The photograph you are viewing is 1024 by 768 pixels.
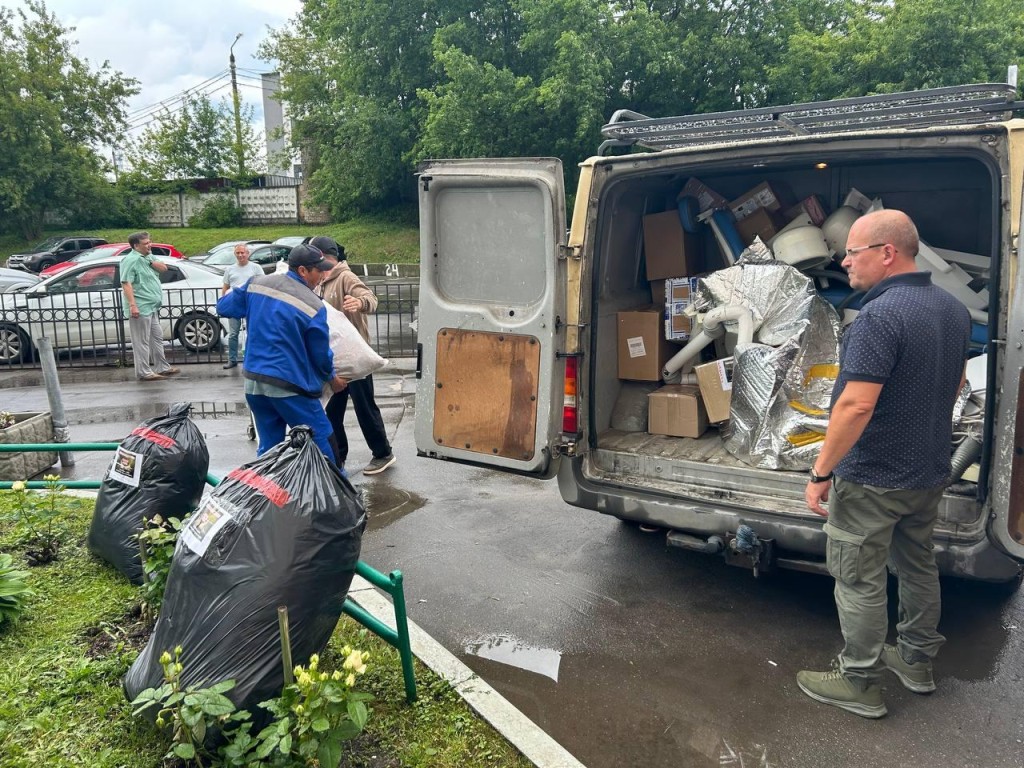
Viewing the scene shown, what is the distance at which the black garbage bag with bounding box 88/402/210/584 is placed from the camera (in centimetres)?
372

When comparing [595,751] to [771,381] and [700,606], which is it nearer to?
[700,606]

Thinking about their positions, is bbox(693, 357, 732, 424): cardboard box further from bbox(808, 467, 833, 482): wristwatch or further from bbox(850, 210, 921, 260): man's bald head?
bbox(850, 210, 921, 260): man's bald head

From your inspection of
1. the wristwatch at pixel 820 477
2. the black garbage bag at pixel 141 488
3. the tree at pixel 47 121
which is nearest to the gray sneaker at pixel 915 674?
the wristwatch at pixel 820 477

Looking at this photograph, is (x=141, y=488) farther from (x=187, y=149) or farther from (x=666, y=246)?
(x=187, y=149)

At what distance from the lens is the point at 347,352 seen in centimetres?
501

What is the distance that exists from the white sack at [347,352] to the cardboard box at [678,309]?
1842 millimetres

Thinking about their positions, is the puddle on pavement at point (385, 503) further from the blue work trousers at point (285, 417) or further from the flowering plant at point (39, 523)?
the flowering plant at point (39, 523)

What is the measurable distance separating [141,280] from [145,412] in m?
2.15

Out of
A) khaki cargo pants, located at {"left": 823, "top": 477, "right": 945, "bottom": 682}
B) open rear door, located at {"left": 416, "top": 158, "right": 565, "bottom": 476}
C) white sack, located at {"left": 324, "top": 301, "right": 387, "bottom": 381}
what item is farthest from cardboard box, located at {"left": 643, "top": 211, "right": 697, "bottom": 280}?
khaki cargo pants, located at {"left": 823, "top": 477, "right": 945, "bottom": 682}

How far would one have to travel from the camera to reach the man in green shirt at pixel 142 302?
9.56 meters

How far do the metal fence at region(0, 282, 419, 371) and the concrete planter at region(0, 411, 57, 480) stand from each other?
Answer: 5.03m

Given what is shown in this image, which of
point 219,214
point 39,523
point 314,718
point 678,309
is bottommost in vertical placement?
point 39,523

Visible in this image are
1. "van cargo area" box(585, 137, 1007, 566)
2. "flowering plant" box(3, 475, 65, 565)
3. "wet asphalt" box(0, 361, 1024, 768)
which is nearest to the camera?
"wet asphalt" box(0, 361, 1024, 768)

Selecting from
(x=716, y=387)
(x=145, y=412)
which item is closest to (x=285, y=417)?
(x=716, y=387)
